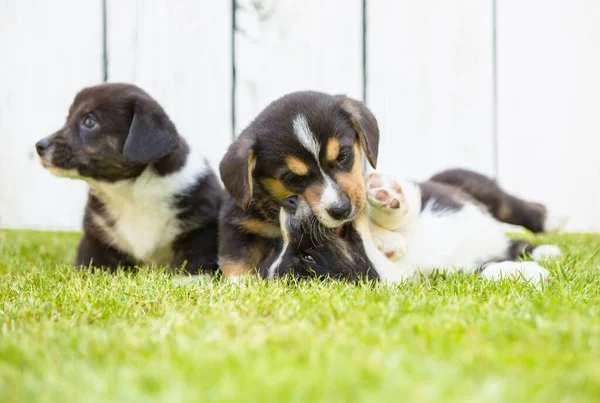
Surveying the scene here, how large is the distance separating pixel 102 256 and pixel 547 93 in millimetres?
4553

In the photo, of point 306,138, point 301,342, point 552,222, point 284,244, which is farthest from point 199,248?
point 552,222

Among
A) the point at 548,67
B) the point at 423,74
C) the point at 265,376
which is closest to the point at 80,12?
the point at 423,74

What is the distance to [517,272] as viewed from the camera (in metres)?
2.77

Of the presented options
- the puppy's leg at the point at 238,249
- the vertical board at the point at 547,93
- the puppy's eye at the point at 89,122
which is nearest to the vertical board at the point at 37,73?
the puppy's eye at the point at 89,122

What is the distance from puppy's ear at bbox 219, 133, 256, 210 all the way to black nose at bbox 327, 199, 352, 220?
39 cm

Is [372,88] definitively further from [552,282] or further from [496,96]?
[552,282]

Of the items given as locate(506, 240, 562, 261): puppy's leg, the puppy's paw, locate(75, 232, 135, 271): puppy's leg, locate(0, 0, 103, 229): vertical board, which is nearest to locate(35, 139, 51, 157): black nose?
locate(75, 232, 135, 271): puppy's leg

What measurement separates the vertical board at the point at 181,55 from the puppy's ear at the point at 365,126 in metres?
2.94

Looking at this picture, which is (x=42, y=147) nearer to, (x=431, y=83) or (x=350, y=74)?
(x=350, y=74)

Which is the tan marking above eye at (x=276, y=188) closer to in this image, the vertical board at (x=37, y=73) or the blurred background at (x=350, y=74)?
the blurred background at (x=350, y=74)

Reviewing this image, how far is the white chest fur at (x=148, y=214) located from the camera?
3629 millimetres

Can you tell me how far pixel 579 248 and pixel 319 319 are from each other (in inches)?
102

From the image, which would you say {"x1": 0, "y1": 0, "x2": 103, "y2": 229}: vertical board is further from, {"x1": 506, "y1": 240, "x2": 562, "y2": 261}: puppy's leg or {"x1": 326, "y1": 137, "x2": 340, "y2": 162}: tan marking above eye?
{"x1": 506, "y1": 240, "x2": 562, "y2": 261}: puppy's leg

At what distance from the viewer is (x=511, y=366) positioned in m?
1.36
